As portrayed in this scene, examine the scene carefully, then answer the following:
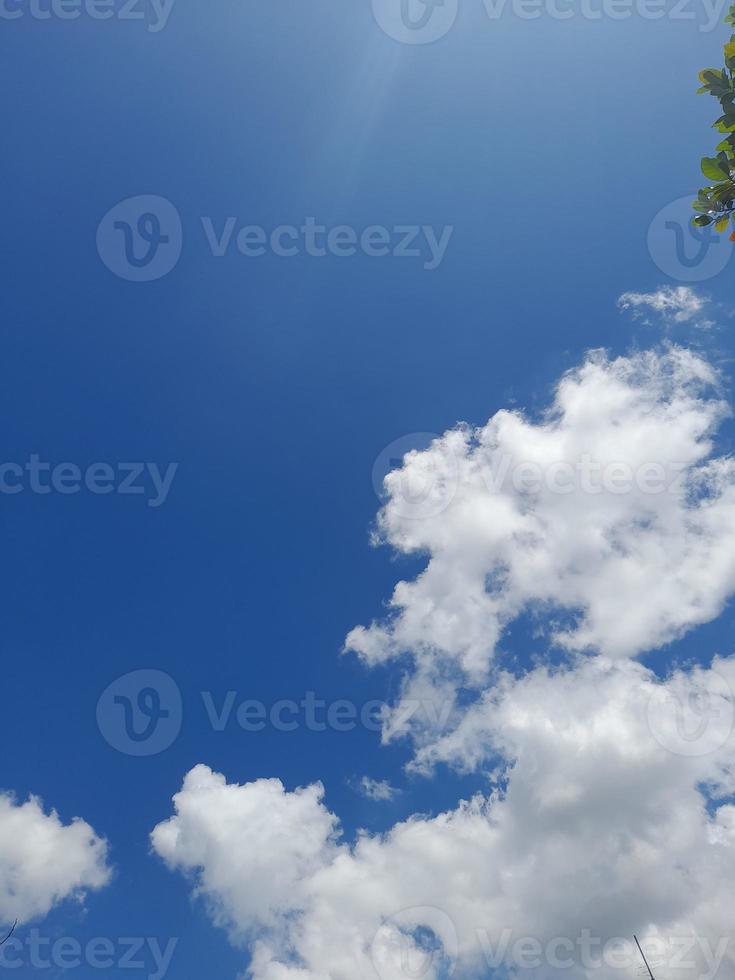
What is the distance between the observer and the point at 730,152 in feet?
28.2

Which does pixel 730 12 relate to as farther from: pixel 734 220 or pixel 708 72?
pixel 734 220

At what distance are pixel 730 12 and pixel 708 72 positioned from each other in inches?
28.6

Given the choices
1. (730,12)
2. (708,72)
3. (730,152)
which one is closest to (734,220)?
(730,152)

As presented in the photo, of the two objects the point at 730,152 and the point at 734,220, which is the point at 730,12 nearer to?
the point at 730,152

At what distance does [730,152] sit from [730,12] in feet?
5.48

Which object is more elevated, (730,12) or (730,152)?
(730,12)

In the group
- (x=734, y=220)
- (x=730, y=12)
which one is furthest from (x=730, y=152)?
(x=730, y=12)

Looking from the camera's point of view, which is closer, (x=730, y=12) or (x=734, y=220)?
(x=730, y=12)

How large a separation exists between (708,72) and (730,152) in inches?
40.9

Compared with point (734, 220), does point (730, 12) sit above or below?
above

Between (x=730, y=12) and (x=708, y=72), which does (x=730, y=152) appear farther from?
(x=730, y=12)

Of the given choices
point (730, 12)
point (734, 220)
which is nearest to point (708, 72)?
point (730, 12)

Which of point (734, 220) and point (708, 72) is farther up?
point (708, 72)

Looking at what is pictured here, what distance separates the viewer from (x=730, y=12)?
8.30 meters
